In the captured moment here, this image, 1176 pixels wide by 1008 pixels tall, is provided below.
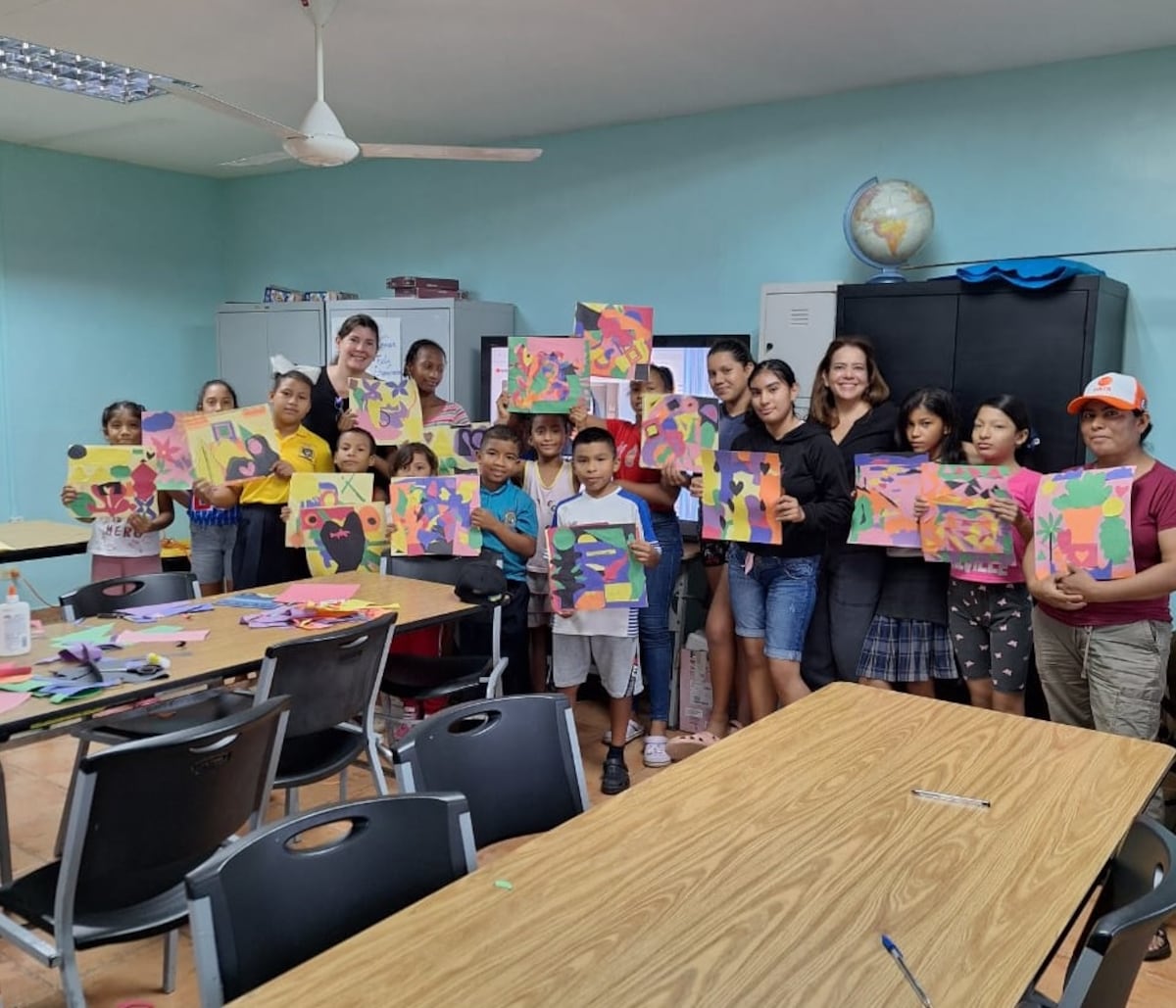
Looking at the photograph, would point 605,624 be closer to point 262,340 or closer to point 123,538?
point 123,538

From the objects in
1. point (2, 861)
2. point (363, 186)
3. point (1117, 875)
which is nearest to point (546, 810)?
point (1117, 875)

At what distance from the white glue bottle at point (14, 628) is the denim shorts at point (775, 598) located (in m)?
2.28

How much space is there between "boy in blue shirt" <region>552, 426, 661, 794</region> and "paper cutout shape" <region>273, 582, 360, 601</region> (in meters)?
0.73

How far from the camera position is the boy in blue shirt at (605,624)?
3.48 m

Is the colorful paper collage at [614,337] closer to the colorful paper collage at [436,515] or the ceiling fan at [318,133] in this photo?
the colorful paper collage at [436,515]

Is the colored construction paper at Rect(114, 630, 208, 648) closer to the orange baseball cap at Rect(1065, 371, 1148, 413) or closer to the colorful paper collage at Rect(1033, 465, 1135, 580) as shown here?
the colorful paper collage at Rect(1033, 465, 1135, 580)

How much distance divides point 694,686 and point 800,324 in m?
1.63

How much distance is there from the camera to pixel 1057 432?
3602 millimetres

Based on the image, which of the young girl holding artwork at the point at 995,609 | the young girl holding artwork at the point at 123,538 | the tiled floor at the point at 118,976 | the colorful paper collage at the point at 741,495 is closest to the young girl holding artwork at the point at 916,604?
the young girl holding artwork at the point at 995,609

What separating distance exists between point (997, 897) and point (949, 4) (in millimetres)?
3114

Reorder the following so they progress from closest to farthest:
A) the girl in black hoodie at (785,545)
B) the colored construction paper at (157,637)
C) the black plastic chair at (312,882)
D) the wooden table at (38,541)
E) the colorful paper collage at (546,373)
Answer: the black plastic chair at (312,882) → the colored construction paper at (157,637) → the girl in black hoodie at (785,545) → the colorful paper collage at (546,373) → the wooden table at (38,541)

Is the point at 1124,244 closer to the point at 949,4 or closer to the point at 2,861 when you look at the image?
the point at 949,4

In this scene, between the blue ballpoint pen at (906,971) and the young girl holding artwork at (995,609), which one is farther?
the young girl holding artwork at (995,609)

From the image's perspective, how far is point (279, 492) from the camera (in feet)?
12.5
